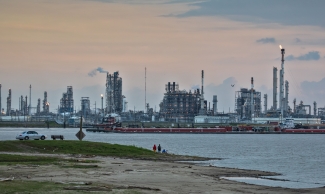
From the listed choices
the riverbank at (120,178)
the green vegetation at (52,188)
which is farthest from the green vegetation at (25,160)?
the green vegetation at (52,188)

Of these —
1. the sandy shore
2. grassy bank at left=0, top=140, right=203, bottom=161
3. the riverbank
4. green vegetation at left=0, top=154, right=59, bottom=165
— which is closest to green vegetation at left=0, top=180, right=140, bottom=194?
the riverbank

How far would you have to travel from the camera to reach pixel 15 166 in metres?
36.8

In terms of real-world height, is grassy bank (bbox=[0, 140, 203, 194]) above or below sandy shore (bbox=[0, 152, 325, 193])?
above

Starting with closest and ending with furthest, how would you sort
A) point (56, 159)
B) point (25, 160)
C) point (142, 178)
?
1. point (142, 178)
2. point (25, 160)
3. point (56, 159)

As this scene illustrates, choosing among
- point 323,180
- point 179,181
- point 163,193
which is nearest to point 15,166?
point 179,181

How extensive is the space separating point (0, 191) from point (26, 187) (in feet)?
6.65

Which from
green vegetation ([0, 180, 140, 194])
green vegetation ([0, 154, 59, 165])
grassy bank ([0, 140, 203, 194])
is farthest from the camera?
green vegetation ([0, 154, 59, 165])

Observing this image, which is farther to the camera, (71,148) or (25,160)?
(71,148)

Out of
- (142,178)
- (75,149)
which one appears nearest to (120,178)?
(142,178)

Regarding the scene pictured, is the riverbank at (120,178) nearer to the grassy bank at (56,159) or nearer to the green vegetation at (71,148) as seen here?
the grassy bank at (56,159)

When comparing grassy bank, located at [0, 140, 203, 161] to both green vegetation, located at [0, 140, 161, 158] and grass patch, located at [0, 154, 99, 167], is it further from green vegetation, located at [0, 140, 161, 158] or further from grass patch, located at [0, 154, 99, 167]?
grass patch, located at [0, 154, 99, 167]

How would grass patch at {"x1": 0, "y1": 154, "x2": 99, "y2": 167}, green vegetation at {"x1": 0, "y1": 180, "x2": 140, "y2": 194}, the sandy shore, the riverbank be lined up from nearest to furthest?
1. green vegetation at {"x1": 0, "y1": 180, "x2": 140, "y2": 194}
2. the riverbank
3. the sandy shore
4. grass patch at {"x1": 0, "y1": 154, "x2": 99, "y2": 167}

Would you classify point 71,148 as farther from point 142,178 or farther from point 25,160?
point 142,178

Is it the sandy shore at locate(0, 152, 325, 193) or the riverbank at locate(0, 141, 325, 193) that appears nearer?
the riverbank at locate(0, 141, 325, 193)
